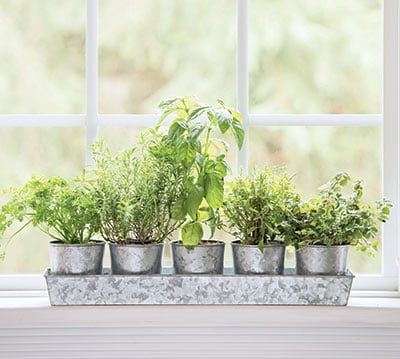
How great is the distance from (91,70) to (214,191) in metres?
0.52

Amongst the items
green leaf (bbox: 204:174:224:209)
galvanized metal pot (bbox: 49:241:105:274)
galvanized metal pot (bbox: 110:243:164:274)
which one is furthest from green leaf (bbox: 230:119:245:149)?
galvanized metal pot (bbox: 49:241:105:274)

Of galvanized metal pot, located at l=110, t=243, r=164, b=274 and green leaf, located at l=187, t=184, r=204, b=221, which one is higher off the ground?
green leaf, located at l=187, t=184, r=204, b=221

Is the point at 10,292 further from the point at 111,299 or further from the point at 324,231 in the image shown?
the point at 324,231

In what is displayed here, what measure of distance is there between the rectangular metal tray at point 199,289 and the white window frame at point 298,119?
272mm

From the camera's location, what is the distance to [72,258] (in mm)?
1691

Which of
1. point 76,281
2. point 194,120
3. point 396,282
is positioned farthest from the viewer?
point 396,282

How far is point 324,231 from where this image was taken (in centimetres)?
169

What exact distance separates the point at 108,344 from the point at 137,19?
0.88m

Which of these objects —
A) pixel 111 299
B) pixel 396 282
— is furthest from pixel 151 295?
pixel 396 282

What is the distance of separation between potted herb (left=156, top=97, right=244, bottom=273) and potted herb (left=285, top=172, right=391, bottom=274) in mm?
194

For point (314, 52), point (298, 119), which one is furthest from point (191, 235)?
point (314, 52)

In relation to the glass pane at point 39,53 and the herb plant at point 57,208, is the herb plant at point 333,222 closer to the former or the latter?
the herb plant at point 57,208

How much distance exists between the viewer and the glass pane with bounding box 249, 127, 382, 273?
1953 mm

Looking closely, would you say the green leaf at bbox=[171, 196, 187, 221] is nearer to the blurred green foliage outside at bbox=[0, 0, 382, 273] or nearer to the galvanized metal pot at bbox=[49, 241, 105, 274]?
the galvanized metal pot at bbox=[49, 241, 105, 274]
